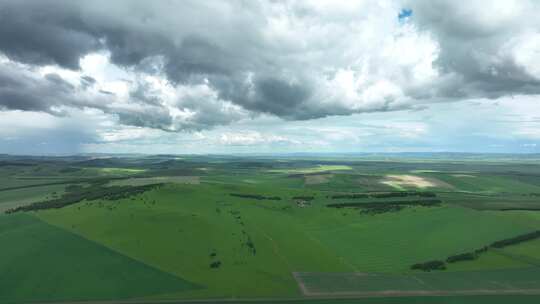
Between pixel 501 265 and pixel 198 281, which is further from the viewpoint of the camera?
pixel 501 265

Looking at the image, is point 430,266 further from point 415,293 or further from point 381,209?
point 381,209

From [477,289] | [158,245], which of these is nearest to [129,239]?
[158,245]

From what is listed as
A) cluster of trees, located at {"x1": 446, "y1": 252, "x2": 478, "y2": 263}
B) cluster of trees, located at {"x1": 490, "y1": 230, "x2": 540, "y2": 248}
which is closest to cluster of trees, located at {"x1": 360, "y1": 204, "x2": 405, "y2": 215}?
cluster of trees, located at {"x1": 490, "y1": 230, "x2": 540, "y2": 248}

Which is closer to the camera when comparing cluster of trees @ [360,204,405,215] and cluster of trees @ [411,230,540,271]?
cluster of trees @ [411,230,540,271]

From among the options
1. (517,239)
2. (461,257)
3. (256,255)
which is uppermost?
(517,239)

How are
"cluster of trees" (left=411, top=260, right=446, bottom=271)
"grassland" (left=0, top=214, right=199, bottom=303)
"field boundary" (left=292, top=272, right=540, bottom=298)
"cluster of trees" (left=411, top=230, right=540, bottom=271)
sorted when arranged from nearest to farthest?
1. "grassland" (left=0, top=214, right=199, bottom=303)
2. "field boundary" (left=292, top=272, right=540, bottom=298)
3. "cluster of trees" (left=411, top=260, right=446, bottom=271)
4. "cluster of trees" (left=411, top=230, right=540, bottom=271)

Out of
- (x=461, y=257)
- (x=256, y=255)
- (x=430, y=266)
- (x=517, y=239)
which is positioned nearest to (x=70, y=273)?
(x=256, y=255)

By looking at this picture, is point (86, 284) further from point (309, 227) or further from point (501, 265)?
point (501, 265)

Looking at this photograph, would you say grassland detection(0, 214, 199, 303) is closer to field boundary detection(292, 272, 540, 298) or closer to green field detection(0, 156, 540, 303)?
green field detection(0, 156, 540, 303)

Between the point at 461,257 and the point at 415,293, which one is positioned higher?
the point at 461,257

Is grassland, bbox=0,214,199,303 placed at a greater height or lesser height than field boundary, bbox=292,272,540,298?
greater

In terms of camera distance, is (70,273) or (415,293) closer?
(415,293)
